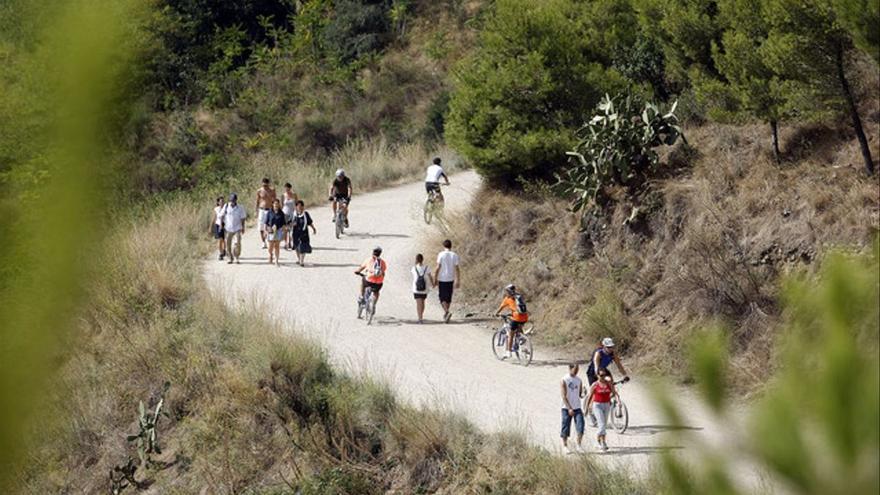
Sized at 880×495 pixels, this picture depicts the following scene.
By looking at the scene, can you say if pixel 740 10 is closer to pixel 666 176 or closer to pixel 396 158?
pixel 666 176

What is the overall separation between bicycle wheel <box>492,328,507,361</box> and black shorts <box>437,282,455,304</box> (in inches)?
73.4

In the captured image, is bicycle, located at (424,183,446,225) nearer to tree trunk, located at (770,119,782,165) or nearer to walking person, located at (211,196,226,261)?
walking person, located at (211,196,226,261)

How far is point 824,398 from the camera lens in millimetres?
2672

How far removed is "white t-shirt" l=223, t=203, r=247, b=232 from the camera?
23.5 m

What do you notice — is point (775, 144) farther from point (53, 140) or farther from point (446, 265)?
point (53, 140)

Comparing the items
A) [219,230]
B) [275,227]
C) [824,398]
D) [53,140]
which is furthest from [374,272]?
[53,140]

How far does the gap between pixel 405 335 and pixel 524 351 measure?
2.52m

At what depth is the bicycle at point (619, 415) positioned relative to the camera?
14289 mm

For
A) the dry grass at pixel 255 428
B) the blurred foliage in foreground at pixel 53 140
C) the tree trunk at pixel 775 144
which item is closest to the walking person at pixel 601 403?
the dry grass at pixel 255 428

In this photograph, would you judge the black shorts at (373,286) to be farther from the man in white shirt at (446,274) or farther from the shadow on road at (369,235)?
the shadow on road at (369,235)

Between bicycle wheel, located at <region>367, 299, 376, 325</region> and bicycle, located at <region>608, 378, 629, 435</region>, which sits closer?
bicycle, located at <region>608, 378, 629, 435</region>

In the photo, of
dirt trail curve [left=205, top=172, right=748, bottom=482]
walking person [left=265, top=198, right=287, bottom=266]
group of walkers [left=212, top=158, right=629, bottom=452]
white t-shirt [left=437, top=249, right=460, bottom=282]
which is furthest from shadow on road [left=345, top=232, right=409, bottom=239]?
white t-shirt [left=437, top=249, right=460, bottom=282]

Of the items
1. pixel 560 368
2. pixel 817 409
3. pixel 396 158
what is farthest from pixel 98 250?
pixel 396 158

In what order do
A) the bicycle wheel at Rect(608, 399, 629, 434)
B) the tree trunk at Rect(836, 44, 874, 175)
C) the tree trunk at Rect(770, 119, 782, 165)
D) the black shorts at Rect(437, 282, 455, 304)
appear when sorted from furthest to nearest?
the black shorts at Rect(437, 282, 455, 304) → the tree trunk at Rect(770, 119, 782, 165) → the tree trunk at Rect(836, 44, 874, 175) → the bicycle wheel at Rect(608, 399, 629, 434)
